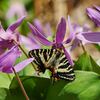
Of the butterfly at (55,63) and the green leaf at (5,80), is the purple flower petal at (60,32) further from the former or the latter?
the green leaf at (5,80)

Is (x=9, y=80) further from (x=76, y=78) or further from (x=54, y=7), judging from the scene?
(x=54, y=7)

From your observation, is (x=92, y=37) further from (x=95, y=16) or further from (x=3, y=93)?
(x=3, y=93)

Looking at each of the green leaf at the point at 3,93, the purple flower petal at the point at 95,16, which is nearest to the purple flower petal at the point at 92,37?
the purple flower petal at the point at 95,16

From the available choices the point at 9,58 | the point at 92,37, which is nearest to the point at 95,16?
the point at 92,37

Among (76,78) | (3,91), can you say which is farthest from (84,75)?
(3,91)

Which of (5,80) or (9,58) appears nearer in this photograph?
(9,58)

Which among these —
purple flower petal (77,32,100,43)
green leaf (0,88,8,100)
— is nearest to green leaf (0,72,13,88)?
green leaf (0,88,8,100)

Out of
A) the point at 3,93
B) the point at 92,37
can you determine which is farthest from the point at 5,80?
the point at 92,37
